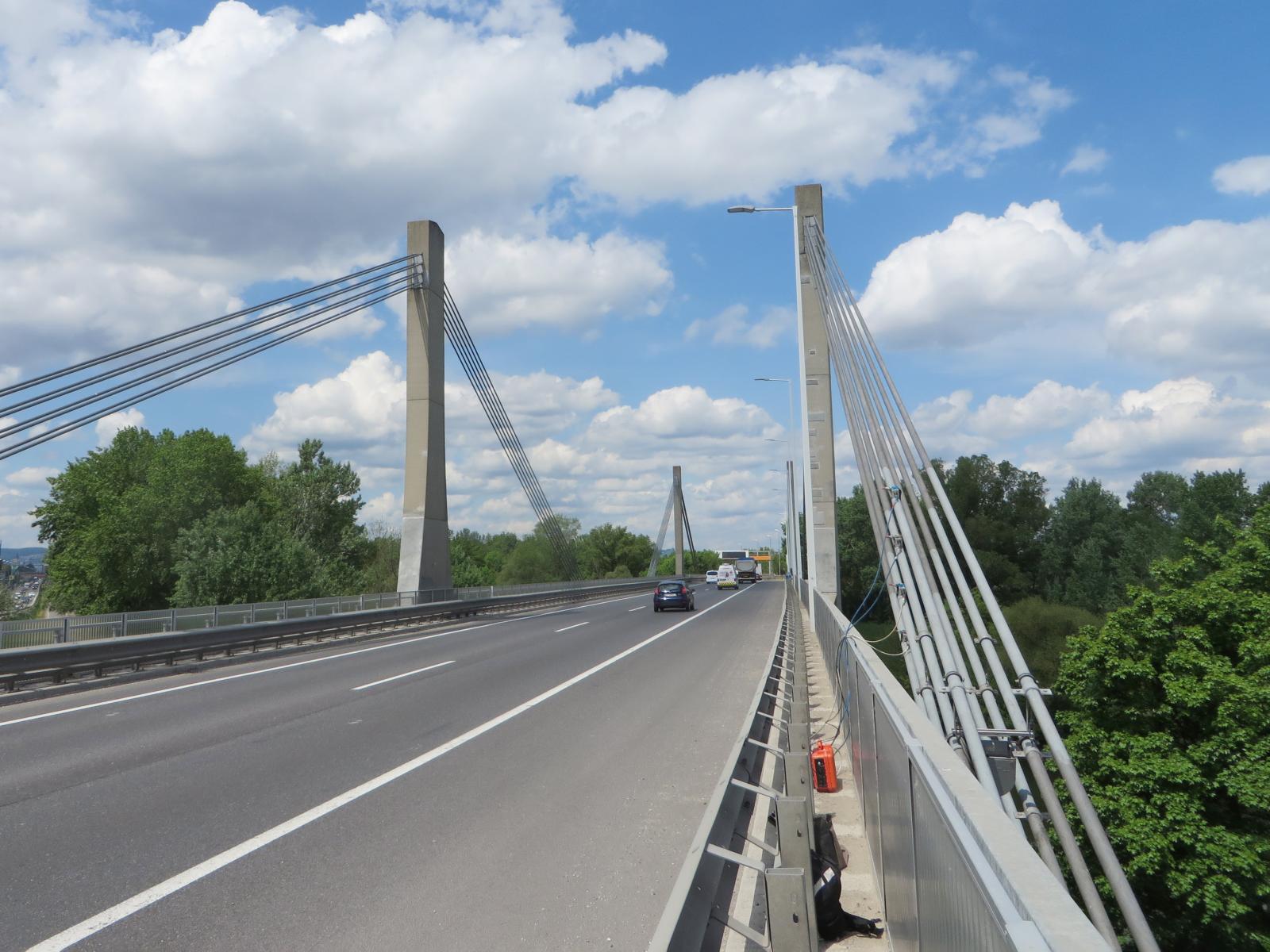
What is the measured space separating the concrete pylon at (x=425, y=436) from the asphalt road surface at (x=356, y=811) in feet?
54.4

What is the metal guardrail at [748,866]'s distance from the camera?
3.58 m

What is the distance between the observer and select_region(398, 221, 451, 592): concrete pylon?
32250 millimetres

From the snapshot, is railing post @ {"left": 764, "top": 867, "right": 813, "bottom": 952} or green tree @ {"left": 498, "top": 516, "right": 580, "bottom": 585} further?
green tree @ {"left": 498, "top": 516, "right": 580, "bottom": 585}

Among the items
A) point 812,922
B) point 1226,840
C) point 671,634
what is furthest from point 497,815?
point 1226,840

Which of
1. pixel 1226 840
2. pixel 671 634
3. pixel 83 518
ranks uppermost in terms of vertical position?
pixel 83 518

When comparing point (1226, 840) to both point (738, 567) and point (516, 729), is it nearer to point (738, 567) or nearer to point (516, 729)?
point (516, 729)

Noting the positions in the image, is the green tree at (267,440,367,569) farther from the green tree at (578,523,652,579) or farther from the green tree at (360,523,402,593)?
the green tree at (578,523,652,579)

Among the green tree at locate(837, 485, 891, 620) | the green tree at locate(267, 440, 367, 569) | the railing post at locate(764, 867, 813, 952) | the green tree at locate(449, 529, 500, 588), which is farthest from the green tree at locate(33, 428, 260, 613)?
the railing post at locate(764, 867, 813, 952)

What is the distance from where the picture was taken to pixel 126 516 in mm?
68812

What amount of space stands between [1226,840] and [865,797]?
2328cm

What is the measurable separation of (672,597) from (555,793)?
109ft

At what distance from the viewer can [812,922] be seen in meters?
4.12

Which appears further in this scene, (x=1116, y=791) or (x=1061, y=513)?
(x=1061, y=513)

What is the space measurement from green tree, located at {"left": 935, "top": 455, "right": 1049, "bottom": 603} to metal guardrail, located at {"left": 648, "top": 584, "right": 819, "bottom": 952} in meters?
79.5
